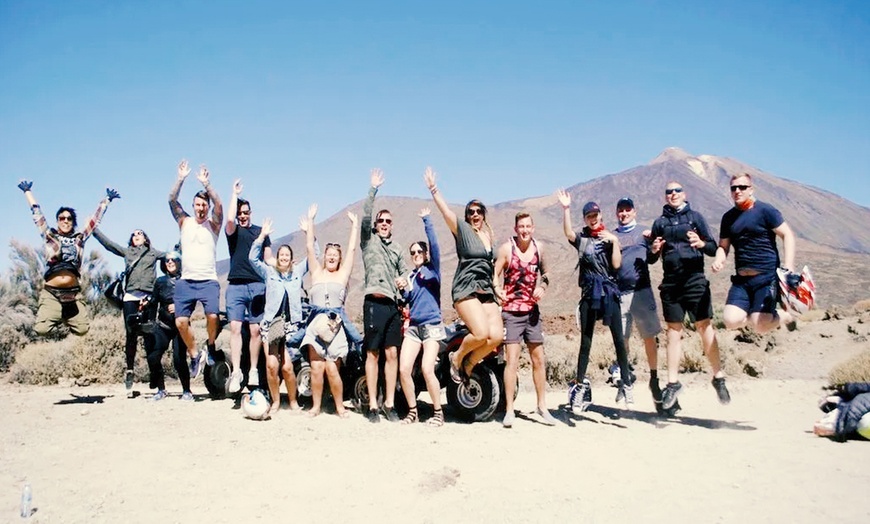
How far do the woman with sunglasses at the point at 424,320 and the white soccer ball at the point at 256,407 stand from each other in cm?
153

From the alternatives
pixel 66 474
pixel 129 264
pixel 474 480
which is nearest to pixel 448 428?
pixel 474 480

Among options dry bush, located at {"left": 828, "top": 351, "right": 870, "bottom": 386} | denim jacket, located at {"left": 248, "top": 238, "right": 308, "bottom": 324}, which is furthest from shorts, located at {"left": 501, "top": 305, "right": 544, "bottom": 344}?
dry bush, located at {"left": 828, "top": 351, "right": 870, "bottom": 386}

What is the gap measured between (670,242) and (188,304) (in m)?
5.83

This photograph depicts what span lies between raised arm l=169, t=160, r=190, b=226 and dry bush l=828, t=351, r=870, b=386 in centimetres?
930

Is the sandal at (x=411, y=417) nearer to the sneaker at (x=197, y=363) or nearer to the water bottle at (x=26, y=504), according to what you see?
the sneaker at (x=197, y=363)

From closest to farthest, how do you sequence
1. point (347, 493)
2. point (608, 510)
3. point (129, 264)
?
1. point (608, 510)
2. point (347, 493)
3. point (129, 264)

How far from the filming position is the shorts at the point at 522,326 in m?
6.67

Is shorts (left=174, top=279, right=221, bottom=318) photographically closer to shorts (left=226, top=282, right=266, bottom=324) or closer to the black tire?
shorts (left=226, top=282, right=266, bottom=324)

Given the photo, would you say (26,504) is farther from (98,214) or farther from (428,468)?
(98,214)

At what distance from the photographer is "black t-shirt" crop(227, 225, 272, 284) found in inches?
298

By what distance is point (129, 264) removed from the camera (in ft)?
27.8

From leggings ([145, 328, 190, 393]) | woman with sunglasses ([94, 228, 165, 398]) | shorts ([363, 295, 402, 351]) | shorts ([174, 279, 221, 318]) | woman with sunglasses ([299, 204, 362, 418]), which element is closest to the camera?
shorts ([363, 295, 402, 351])

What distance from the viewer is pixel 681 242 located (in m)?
6.79

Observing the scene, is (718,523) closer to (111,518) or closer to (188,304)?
(111,518)
